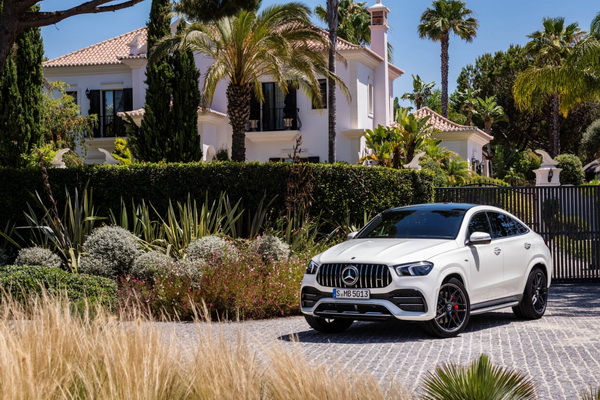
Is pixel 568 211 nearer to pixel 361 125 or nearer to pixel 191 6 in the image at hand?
pixel 191 6

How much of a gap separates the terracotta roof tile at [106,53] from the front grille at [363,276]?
1252 inches

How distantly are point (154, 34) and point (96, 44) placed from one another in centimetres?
1624

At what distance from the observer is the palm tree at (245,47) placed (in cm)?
2911

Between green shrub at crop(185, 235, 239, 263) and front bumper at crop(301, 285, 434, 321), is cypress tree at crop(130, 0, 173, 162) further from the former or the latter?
front bumper at crop(301, 285, 434, 321)

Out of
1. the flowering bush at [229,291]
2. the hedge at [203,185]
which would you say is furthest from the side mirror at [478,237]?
the hedge at [203,185]

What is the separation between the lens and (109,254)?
57.5ft

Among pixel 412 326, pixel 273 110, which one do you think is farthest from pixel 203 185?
pixel 273 110

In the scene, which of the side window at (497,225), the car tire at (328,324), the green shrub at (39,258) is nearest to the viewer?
the car tire at (328,324)

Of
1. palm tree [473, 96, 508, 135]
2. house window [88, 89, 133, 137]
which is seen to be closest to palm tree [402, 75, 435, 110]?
palm tree [473, 96, 508, 135]

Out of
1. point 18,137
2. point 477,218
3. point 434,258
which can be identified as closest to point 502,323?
point 477,218

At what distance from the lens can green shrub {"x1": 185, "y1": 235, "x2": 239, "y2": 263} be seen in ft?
53.5

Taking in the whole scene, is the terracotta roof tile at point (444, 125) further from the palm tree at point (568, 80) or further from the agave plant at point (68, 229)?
the agave plant at point (68, 229)

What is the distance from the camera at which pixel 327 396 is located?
4.94m

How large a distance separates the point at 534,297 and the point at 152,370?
29.6 ft
